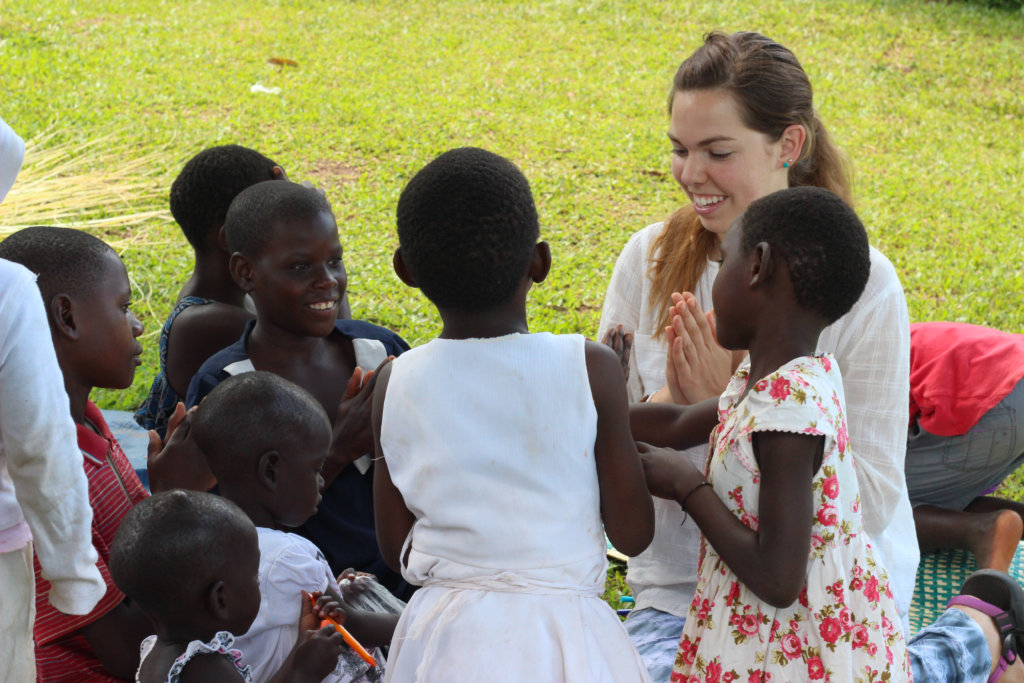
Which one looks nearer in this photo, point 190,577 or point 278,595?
point 190,577

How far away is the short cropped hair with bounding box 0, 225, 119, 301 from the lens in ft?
7.34

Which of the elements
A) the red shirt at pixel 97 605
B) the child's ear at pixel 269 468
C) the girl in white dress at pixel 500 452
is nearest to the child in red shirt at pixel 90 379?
the red shirt at pixel 97 605

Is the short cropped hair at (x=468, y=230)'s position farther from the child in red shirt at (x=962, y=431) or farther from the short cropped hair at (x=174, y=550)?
the child in red shirt at (x=962, y=431)

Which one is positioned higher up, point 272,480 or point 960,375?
point 272,480

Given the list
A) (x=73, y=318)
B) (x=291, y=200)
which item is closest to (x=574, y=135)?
(x=291, y=200)

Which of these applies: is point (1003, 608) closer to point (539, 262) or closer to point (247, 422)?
point (539, 262)

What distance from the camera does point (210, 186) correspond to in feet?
11.5

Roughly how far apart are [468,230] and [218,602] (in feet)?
2.81

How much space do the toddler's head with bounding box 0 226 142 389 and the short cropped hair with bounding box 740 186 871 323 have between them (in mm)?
1387

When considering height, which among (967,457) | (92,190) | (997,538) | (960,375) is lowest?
(997,538)

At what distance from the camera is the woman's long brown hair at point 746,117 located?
2854 mm

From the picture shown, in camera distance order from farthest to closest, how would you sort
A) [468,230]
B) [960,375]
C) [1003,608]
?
[960,375] < [1003,608] < [468,230]

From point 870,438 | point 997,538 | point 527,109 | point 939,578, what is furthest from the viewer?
point 527,109

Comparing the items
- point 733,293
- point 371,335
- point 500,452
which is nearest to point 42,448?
point 500,452
